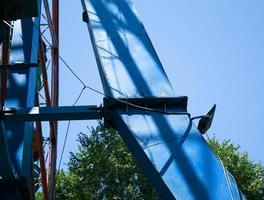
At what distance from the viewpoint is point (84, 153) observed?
2192cm

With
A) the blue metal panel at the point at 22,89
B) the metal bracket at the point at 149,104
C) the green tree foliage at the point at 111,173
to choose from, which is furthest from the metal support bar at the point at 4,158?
the green tree foliage at the point at 111,173

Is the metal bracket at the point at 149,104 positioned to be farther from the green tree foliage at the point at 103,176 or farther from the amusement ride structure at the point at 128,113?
the green tree foliage at the point at 103,176

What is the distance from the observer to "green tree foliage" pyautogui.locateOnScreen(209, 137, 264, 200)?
20.9m

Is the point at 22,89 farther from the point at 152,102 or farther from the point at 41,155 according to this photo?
the point at 41,155

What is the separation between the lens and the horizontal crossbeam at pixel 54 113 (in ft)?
16.0

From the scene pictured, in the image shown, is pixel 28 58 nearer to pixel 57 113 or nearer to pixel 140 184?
pixel 57 113

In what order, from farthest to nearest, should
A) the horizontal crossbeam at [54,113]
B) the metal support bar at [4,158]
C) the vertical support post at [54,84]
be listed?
the vertical support post at [54,84] < the metal support bar at [4,158] < the horizontal crossbeam at [54,113]

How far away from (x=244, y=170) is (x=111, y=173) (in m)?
6.43

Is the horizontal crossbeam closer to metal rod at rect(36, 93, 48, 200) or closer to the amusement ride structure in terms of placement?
the amusement ride structure

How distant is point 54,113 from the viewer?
191 inches

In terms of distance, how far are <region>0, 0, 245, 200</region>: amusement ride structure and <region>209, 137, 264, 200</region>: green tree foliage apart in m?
15.4

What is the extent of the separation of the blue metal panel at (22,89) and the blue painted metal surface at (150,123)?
120 cm

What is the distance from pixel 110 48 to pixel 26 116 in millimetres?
1331

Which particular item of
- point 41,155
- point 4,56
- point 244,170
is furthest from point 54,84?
point 244,170
